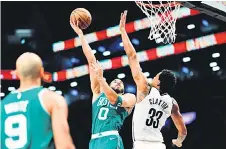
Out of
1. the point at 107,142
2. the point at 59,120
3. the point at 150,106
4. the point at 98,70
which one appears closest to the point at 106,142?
the point at 107,142

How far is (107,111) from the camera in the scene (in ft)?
20.3

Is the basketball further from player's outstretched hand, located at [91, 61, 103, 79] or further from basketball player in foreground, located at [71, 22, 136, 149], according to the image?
Result: player's outstretched hand, located at [91, 61, 103, 79]

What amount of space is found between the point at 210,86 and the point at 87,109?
11.8 feet

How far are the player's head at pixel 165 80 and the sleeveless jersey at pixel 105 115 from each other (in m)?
0.65

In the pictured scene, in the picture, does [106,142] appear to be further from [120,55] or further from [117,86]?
[120,55]

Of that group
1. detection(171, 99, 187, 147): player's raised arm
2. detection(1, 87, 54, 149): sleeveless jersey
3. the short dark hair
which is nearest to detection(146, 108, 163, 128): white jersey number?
the short dark hair

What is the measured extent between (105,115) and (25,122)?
3057mm

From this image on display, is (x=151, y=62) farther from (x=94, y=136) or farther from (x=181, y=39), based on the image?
(x=94, y=136)

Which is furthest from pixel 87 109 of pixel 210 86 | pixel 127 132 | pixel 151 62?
pixel 210 86

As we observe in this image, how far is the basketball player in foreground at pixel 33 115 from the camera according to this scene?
117 inches

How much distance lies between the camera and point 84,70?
1431 centimetres

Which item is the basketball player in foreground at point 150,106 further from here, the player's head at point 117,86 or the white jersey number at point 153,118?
the player's head at point 117,86

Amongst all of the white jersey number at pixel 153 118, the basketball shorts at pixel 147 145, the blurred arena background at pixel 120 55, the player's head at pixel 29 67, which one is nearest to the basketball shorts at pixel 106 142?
the basketball shorts at pixel 147 145

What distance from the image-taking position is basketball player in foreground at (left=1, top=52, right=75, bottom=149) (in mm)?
2984
